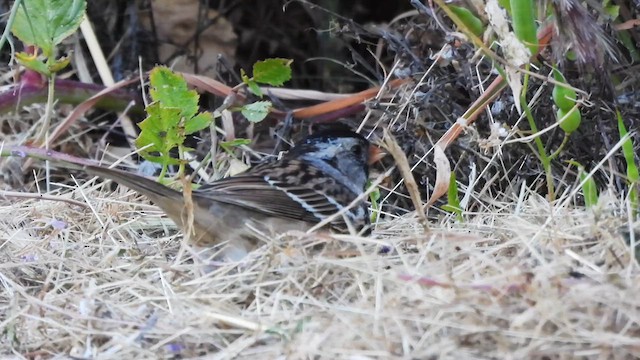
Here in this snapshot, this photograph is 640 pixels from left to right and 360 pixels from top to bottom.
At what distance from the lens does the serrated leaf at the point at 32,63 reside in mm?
2900

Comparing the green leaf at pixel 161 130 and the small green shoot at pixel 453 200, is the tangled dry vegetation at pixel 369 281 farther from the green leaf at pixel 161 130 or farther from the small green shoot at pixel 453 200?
the green leaf at pixel 161 130

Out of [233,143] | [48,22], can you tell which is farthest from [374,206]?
[48,22]

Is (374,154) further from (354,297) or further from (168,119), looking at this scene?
(354,297)

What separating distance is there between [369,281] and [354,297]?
1.7 inches

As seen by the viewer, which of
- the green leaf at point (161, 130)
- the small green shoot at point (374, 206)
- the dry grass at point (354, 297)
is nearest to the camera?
the dry grass at point (354, 297)

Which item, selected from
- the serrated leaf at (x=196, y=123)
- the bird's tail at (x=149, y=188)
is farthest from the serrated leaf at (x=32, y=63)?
the bird's tail at (x=149, y=188)

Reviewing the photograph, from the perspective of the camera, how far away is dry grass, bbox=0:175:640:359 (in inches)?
70.5

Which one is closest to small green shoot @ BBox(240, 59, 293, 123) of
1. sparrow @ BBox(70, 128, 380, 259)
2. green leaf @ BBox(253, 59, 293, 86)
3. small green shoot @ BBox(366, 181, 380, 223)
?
green leaf @ BBox(253, 59, 293, 86)

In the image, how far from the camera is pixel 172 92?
272 centimetres

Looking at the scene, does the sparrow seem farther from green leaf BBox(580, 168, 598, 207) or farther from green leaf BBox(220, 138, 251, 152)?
green leaf BBox(580, 168, 598, 207)

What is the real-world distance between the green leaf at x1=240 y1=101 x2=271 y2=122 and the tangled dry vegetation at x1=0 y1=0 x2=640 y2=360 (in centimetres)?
37

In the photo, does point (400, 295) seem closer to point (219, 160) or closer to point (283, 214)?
point (283, 214)

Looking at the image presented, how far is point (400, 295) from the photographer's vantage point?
192 cm

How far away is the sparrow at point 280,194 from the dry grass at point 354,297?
5.8 inches
